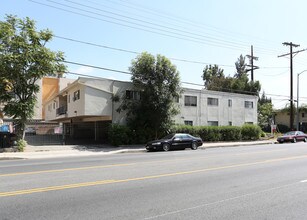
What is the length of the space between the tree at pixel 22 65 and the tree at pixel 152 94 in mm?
7541

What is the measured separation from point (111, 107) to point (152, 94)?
13.1ft

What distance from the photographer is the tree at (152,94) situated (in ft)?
96.6

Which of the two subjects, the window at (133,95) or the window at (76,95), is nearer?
the window at (133,95)

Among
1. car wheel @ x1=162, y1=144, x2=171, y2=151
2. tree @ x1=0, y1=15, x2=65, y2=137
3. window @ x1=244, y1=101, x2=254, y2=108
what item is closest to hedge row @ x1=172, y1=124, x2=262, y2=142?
window @ x1=244, y1=101, x2=254, y2=108

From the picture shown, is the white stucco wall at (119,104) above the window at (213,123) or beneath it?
above

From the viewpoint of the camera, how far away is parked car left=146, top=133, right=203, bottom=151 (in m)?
25.1

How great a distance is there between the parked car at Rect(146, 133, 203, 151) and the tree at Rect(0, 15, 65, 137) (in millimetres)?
8600

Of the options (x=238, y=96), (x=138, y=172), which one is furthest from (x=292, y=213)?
(x=238, y=96)

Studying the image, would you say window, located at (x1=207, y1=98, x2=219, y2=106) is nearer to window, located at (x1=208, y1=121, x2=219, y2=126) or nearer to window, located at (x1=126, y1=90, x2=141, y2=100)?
window, located at (x1=208, y1=121, x2=219, y2=126)

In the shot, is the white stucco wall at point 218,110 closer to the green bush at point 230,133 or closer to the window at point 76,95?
the green bush at point 230,133

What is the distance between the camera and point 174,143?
2591 centimetres

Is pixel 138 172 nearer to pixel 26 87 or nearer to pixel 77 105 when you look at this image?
pixel 26 87

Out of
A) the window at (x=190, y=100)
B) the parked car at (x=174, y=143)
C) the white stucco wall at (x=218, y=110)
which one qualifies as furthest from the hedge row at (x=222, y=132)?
the parked car at (x=174, y=143)

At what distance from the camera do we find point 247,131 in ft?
130
